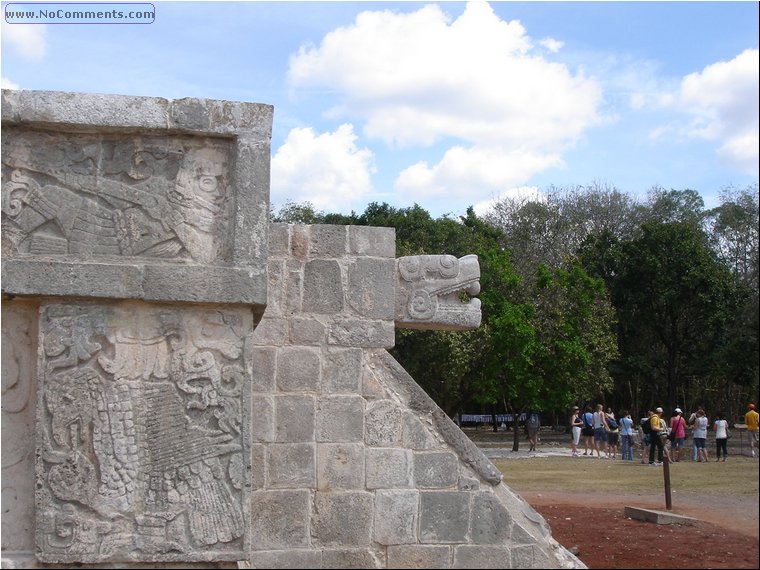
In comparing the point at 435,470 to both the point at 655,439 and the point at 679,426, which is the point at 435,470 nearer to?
the point at 655,439

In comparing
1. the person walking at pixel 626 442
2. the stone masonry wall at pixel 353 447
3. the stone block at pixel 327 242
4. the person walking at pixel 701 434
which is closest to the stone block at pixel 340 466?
the stone masonry wall at pixel 353 447

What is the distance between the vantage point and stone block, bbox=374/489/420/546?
540 cm

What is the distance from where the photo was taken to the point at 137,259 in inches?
178

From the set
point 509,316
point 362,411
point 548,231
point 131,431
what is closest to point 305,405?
point 362,411

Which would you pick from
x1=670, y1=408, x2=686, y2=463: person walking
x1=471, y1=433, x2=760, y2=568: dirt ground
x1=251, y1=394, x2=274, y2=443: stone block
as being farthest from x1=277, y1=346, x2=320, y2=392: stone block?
x1=670, y1=408, x2=686, y2=463: person walking

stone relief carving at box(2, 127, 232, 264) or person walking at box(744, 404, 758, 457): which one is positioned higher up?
stone relief carving at box(2, 127, 232, 264)

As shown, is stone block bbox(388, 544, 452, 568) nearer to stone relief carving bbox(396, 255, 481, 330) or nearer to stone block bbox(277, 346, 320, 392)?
stone block bbox(277, 346, 320, 392)

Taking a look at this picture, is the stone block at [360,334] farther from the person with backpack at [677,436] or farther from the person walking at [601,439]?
the person walking at [601,439]

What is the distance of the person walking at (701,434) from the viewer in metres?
3.90

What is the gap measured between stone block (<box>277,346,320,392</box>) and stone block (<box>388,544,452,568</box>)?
3.71 feet

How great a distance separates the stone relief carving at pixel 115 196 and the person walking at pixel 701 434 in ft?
8.33

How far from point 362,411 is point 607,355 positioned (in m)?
14.5

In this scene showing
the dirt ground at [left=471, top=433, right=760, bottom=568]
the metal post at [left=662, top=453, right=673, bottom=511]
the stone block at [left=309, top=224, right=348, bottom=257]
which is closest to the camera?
the dirt ground at [left=471, top=433, right=760, bottom=568]

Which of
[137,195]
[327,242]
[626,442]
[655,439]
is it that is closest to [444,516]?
[655,439]
